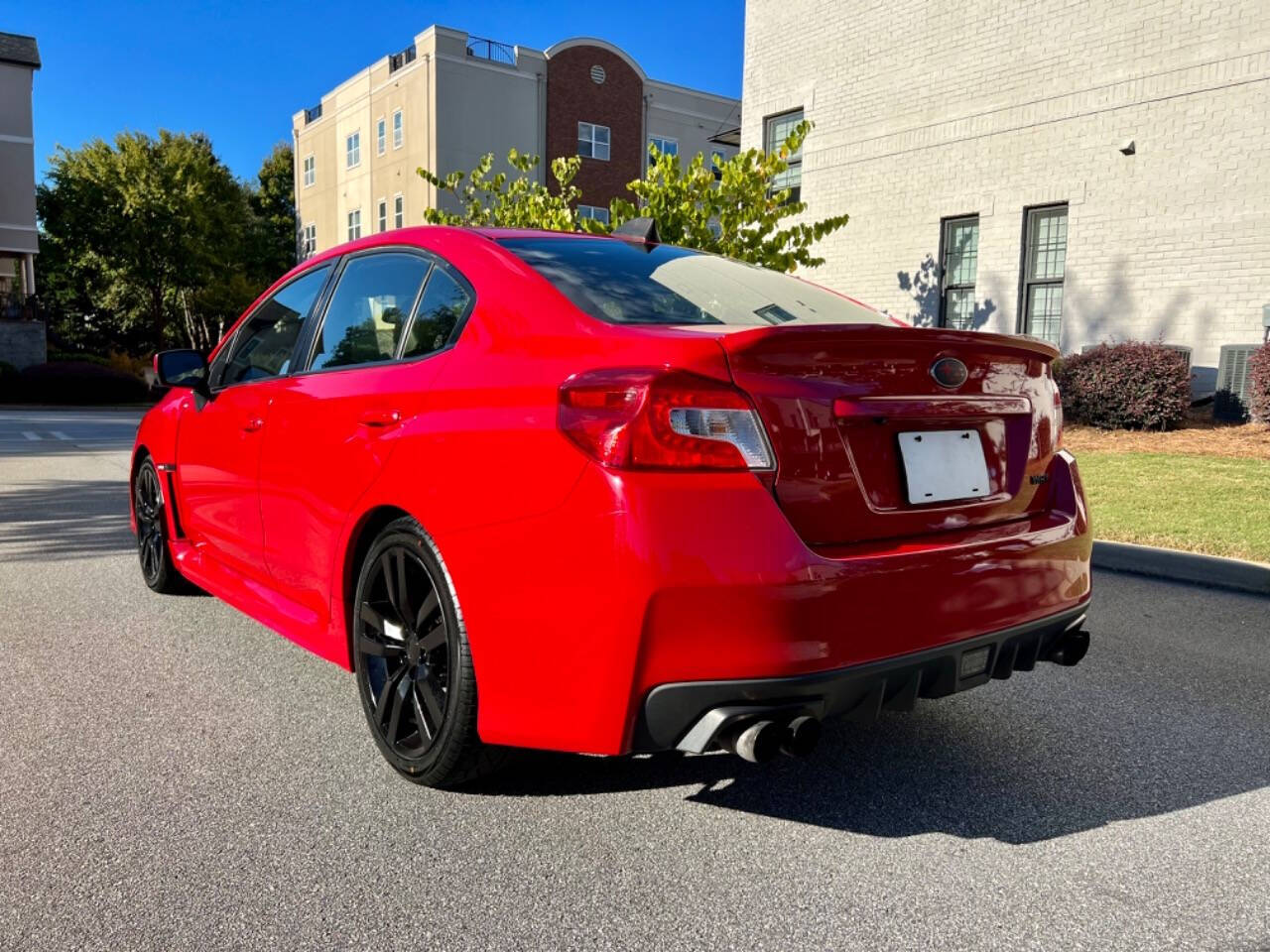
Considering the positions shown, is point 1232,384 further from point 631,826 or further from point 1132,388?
point 631,826

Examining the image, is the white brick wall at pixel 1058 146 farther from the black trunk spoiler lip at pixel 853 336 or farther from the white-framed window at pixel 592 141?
the white-framed window at pixel 592 141

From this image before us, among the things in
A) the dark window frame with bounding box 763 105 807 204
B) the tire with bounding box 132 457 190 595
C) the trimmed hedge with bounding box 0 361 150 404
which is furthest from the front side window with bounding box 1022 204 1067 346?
the trimmed hedge with bounding box 0 361 150 404

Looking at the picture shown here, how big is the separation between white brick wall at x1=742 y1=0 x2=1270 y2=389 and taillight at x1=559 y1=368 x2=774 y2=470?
13.8m

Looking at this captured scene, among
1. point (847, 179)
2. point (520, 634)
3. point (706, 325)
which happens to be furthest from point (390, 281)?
point (847, 179)

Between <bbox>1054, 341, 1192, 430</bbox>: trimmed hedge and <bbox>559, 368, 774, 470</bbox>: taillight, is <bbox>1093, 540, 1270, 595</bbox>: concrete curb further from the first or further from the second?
<bbox>1054, 341, 1192, 430</bbox>: trimmed hedge

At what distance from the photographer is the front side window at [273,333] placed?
155 inches

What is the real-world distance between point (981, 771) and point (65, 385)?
30151 millimetres

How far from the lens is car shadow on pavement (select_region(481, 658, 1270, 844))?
2.87 meters

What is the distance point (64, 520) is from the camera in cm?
757

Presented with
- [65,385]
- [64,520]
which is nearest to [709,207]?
[64,520]

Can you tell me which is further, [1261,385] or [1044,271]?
[1044,271]

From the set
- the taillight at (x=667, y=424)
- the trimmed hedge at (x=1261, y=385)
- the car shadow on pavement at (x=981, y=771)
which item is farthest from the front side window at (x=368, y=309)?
the trimmed hedge at (x=1261, y=385)

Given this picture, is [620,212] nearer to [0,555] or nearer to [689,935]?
[0,555]

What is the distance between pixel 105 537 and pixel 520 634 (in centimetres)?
548
